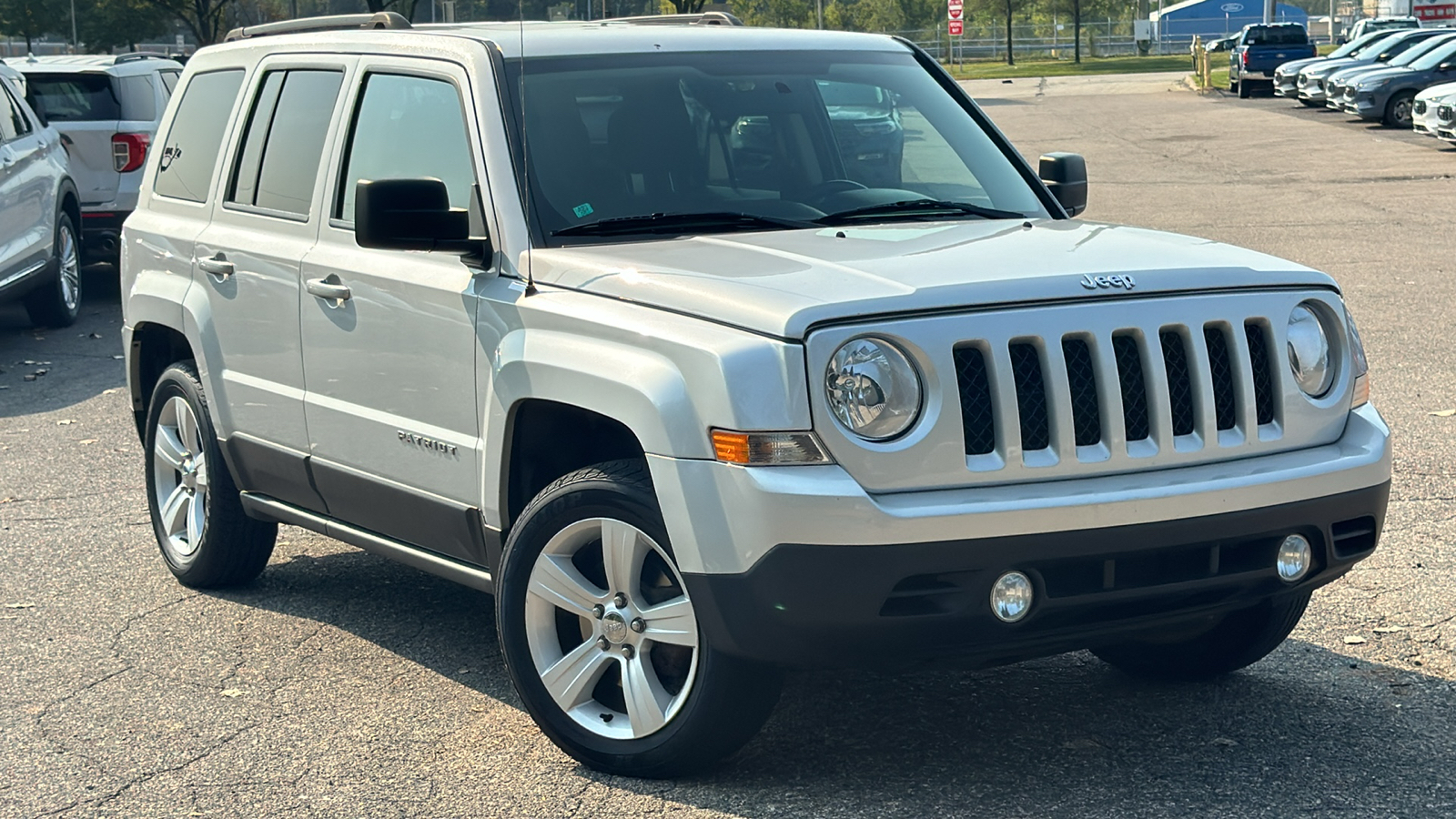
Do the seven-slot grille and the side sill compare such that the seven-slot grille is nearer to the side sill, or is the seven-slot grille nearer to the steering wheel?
the steering wheel

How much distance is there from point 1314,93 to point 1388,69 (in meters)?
5.47

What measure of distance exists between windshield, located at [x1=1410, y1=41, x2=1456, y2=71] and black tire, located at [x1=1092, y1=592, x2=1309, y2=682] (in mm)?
30151

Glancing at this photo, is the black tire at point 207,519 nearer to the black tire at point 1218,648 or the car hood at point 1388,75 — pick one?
the black tire at point 1218,648

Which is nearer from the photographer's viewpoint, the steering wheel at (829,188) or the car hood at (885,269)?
the car hood at (885,269)

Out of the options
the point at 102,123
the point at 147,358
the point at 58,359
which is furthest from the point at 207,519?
the point at 102,123

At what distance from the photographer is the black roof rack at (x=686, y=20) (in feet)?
20.1

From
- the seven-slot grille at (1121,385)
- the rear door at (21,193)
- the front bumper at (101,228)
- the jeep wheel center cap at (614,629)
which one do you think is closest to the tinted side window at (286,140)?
the jeep wheel center cap at (614,629)

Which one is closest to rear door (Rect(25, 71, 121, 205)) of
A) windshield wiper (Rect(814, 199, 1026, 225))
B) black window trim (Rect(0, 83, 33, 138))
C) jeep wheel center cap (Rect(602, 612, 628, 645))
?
black window trim (Rect(0, 83, 33, 138))

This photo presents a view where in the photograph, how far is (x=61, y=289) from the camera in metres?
13.9

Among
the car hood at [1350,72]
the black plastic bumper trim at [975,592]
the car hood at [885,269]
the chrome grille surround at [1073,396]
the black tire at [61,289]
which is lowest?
the black tire at [61,289]

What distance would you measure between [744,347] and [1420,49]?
34172 millimetres

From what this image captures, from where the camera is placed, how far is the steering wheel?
5.20m

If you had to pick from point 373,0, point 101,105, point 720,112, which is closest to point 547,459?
point 720,112

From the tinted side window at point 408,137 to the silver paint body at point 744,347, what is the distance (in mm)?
79
